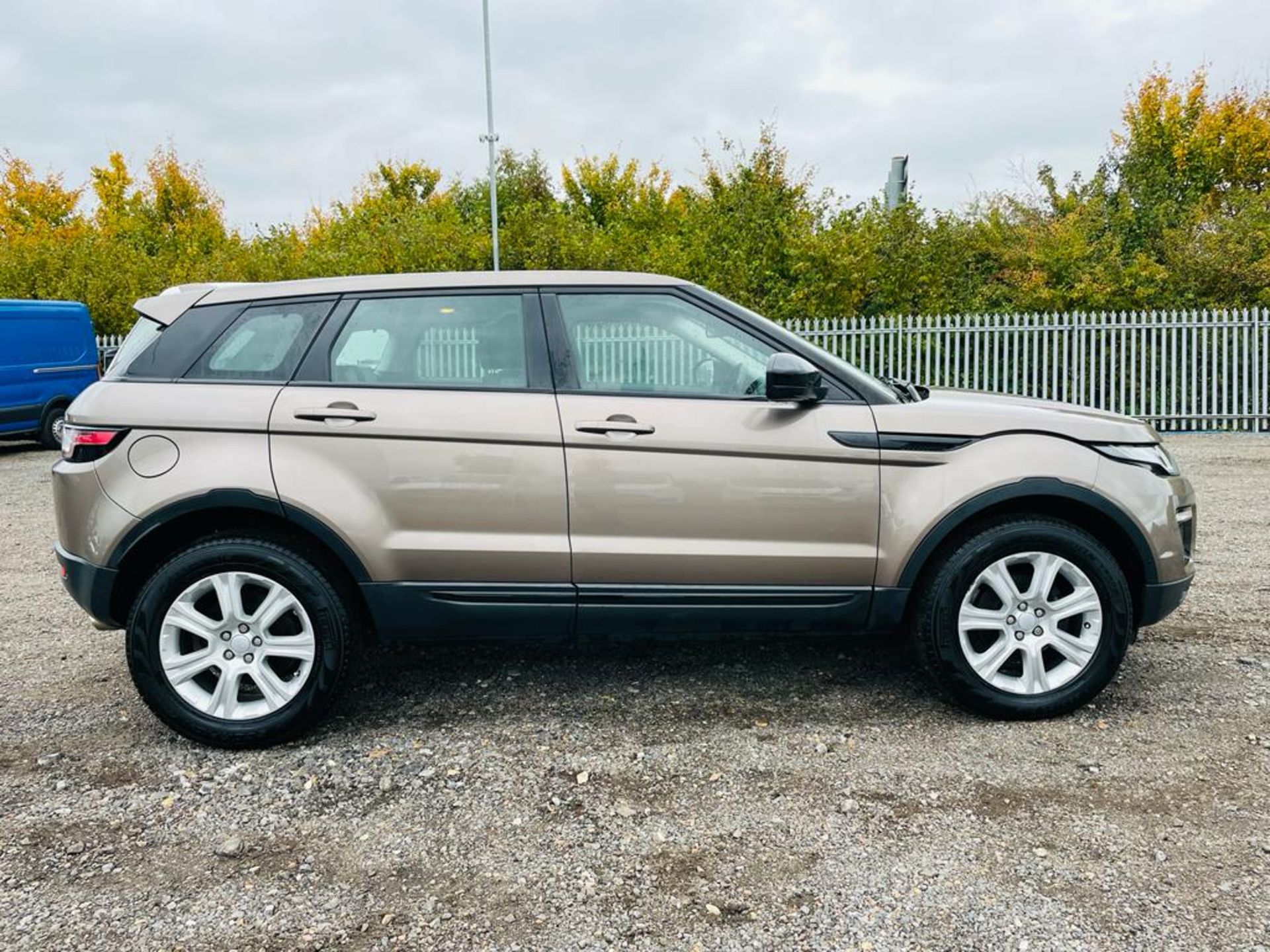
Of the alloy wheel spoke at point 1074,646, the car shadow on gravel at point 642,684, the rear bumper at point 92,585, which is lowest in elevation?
the car shadow on gravel at point 642,684

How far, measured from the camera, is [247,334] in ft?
12.2

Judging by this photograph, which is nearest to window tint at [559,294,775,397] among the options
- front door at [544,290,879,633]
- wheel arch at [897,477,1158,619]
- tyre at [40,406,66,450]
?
front door at [544,290,879,633]

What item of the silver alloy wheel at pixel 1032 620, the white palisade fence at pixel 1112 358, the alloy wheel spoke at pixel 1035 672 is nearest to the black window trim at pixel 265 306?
the silver alloy wheel at pixel 1032 620

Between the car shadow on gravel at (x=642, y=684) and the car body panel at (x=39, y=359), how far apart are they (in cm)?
1128

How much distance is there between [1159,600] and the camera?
3.67m

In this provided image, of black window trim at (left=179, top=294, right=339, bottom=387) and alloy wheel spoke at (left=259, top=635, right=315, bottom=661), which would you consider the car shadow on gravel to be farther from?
black window trim at (left=179, top=294, right=339, bottom=387)

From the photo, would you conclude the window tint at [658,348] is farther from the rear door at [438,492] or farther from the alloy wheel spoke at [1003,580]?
the alloy wheel spoke at [1003,580]

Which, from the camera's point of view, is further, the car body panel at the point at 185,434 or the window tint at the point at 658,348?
the window tint at the point at 658,348

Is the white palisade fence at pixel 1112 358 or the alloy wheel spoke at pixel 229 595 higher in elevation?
the white palisade fence at pixel 1112 358

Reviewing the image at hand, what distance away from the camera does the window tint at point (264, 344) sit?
3.66 metres

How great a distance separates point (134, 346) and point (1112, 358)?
536 inches

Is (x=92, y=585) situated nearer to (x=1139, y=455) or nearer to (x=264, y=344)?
(x=264, y=344)

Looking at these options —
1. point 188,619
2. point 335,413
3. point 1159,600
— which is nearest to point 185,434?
point 335,413

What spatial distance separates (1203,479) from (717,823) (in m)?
8.70
